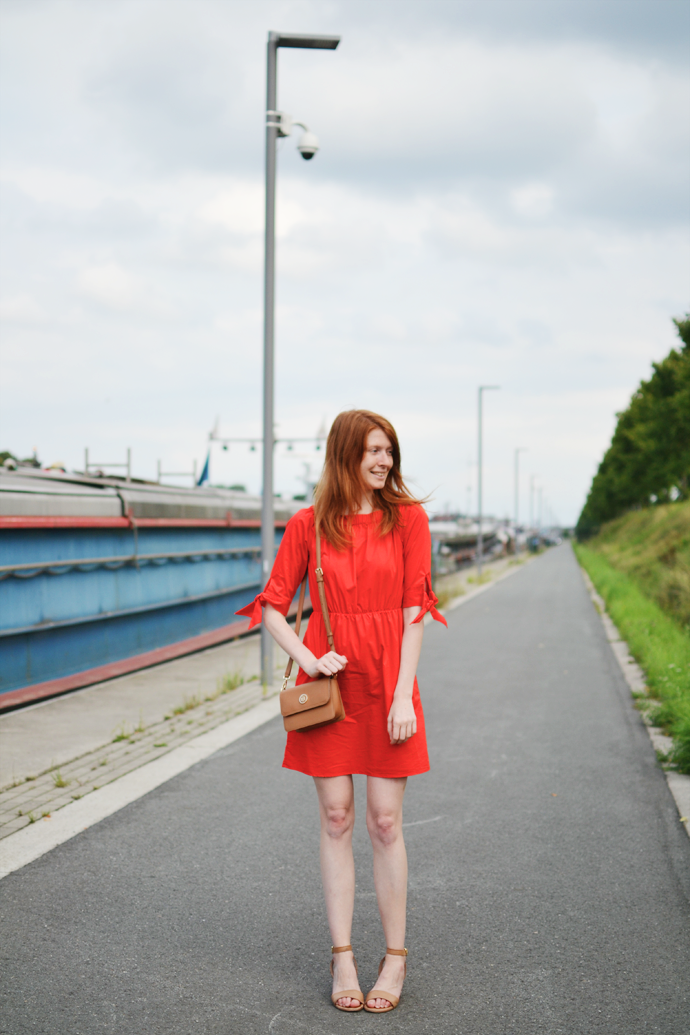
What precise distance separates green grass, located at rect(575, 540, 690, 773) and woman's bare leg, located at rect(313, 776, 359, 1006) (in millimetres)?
4006

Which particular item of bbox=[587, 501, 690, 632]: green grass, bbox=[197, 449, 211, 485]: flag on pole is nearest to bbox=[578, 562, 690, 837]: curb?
bbox=[587, 501, 690, 632]: green grass

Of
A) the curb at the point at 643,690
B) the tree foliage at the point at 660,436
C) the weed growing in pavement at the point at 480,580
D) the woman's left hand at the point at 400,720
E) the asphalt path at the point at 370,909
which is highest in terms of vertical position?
the tree foliage at the point at 660,436

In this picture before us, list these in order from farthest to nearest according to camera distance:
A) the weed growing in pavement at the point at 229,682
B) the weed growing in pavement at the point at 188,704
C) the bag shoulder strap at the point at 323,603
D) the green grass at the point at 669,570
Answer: the green grass at the point at 669,570, the weed growing in pavement at the point at 229,682, the weed growing in pavement at the point at 188,704, the bag shoulder strap at the point at 323,603

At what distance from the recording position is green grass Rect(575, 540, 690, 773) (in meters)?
Answer: 6.99

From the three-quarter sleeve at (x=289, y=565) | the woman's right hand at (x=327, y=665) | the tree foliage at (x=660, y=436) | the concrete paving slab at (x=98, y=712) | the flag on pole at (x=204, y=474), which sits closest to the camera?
the woman's right hand at (x=327, y=665)

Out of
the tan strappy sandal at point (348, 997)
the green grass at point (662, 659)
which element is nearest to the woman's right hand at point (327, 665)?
the tan strappy sandal at point (348, 997)

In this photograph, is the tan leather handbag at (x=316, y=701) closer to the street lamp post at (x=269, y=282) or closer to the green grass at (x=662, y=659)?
the green grass at (x=662, y=659)

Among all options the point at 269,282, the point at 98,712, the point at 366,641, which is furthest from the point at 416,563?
the point at 269,282

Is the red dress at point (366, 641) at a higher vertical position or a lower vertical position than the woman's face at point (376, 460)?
lower

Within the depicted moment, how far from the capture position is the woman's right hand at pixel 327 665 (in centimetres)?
317

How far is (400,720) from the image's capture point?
322 centimetres

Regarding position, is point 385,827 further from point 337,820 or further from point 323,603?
point 323,603

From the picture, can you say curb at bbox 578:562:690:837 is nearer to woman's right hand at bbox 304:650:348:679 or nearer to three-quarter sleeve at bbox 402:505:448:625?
three-quarter sleeve at bbox 402:505:448:625

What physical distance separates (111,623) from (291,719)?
798 centimetres
